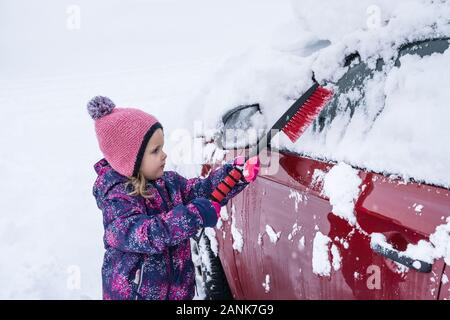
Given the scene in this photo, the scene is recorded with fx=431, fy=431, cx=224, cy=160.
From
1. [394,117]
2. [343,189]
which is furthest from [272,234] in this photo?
[394,117]

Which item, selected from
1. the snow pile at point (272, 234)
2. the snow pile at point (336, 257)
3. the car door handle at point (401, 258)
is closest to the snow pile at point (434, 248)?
the car door handle at point (401, 258)

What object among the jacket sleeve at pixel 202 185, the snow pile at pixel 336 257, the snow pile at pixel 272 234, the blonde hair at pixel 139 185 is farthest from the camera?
the jacket sleeve at pixel 202 185

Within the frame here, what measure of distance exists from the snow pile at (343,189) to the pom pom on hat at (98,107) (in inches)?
36.4

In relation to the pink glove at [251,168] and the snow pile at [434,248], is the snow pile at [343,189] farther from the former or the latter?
the pink glove at [251,168]

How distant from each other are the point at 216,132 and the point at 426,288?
53.3 inches

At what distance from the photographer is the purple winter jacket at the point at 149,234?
5.18 ft

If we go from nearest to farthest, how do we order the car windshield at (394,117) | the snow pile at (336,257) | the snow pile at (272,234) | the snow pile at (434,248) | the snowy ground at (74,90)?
the snow pile at (434,248)
the car windshield at (394,117)
the snow pile at (336,257)
the snow pile at (272,234)
the snowy ground at (74,90)

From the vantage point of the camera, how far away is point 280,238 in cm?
→ 179

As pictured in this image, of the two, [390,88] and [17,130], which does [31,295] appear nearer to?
[390,88]

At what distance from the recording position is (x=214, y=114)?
7.62ft

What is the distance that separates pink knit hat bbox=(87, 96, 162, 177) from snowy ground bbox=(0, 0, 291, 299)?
1.03m

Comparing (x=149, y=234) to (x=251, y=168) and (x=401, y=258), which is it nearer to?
(x=251, y=168)

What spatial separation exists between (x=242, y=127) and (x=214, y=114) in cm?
26

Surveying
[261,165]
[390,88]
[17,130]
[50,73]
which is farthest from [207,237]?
[50,73]
